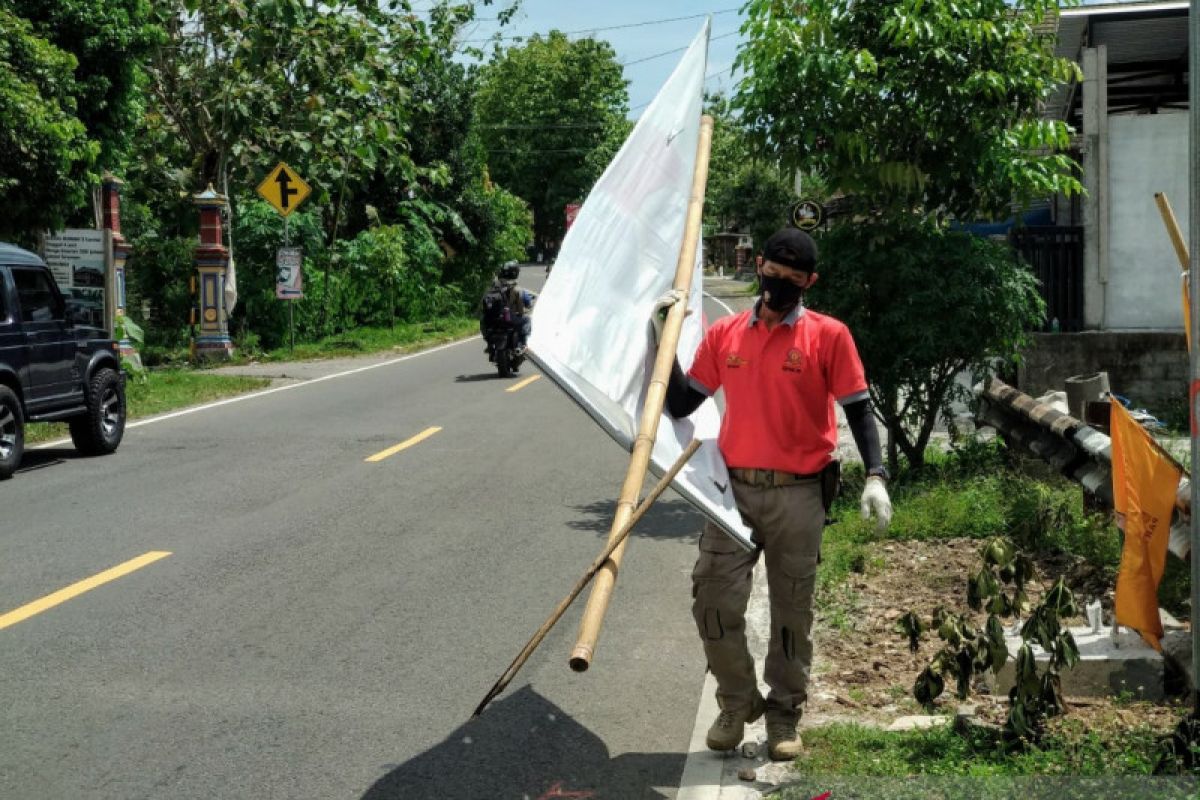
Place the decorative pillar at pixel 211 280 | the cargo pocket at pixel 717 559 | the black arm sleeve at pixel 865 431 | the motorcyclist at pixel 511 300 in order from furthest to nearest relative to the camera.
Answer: the decorative pillar at pixel 211 280
the motorcyclist at pixel 511 300
the black arm sleeve at pixel 865 431
the cargo pocket at pixel 717 559

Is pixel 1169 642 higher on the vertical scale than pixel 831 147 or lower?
lower

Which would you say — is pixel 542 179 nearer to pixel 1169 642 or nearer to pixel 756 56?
pixel 756 56

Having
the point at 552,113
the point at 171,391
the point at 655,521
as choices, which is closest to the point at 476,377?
the point at 171,391

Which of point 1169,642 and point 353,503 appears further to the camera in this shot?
point 353,503

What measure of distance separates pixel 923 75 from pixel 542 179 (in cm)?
8331

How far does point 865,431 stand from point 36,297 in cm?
1024

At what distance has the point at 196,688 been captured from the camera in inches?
242

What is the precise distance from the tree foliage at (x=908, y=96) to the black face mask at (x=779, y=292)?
5.73m

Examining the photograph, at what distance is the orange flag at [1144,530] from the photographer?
5.60 meters

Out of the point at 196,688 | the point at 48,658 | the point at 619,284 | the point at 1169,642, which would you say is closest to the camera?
the point at 619,284

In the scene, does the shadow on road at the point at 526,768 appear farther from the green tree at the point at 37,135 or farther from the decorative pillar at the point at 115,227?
the decorative pillar at the point at 115,227

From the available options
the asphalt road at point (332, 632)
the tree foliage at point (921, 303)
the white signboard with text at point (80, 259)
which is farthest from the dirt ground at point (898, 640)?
the white signboard with text at point (80, 259)

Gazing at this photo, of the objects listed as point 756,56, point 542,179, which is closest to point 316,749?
point 756,56

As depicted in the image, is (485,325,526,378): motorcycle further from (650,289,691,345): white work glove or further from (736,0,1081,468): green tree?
(650,289,691,345): white work glove
